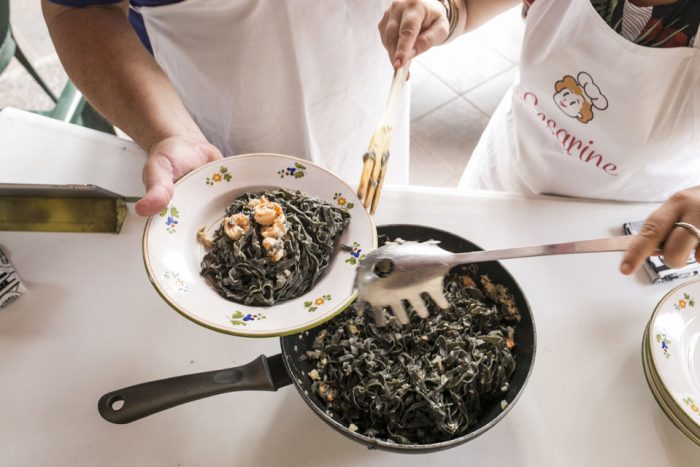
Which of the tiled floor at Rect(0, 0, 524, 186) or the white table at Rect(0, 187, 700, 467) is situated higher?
the white table at Rect(0, 187, 700, 467)

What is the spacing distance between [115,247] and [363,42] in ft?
→ 2.65

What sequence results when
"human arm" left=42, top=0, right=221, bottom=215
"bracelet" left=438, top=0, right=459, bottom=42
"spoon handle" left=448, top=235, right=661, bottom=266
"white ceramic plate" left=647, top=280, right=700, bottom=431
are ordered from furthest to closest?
"bracelet" left=438, top=0, right=459, bottom=42, "human arm" left=42, top=0, right=221, bottom=215, "white ceramic plate" left=647, top=280, right=700, bottom=431, "spoon handle" left=448, top=235, right=661, bottom=266

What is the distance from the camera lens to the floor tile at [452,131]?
9.30 feet

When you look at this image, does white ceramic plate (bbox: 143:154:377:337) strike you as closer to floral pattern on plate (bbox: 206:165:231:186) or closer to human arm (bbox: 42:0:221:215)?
floral pattern on plate (bbox: 206:165:231:186)

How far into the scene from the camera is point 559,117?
3.91 feet

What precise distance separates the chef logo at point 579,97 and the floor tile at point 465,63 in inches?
80.5

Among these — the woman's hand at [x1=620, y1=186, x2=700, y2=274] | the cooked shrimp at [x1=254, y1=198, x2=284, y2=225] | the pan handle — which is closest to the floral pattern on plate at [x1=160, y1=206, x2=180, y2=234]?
the cooked shrimp at [x1=254, y1=198, x2=284, y2=225]

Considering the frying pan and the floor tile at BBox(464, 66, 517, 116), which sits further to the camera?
the floor tile at BBox(464, 66, 517, 116)

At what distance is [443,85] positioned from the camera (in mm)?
3139

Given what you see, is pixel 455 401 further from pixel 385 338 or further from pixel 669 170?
pixel 669 170

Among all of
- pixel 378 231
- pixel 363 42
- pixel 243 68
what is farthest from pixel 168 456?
pixel 363 42

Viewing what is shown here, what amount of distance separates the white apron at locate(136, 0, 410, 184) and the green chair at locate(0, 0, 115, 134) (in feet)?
2.59

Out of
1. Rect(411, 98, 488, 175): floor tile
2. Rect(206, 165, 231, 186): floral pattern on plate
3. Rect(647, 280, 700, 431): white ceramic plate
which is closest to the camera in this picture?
Rect(647, 280, 700, 431): white ceramic plate

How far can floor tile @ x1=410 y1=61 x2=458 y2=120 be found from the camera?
3.03 m
